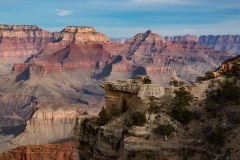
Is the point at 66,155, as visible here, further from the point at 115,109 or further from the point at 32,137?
the point at 32,137

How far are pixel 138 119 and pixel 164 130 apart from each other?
180cm

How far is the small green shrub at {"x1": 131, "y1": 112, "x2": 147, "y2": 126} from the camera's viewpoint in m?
21.5

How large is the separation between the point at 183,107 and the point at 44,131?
100970 millimetres

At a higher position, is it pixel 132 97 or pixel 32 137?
pixel 132 97

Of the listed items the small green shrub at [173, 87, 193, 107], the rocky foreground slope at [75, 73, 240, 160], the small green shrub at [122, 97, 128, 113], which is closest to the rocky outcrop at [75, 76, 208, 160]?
the rocky foreground slope at [75, 73, 240, 160]

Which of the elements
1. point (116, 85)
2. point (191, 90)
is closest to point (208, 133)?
point (191, 90)

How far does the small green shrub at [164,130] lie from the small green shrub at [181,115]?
1203mm

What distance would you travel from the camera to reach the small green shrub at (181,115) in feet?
71.3

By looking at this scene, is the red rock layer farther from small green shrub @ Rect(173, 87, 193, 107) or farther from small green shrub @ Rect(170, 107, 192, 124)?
small green shrub @ Rect(170, 107, 192, 124)

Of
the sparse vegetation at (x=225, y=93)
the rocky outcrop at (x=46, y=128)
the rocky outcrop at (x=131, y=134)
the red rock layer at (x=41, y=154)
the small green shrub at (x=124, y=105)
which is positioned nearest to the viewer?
the rocky outcrop at (x=131, y=134)

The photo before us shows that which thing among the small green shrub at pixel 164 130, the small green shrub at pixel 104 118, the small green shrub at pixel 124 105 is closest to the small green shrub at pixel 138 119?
the small green shrub at pixel 164 130

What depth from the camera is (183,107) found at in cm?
2266

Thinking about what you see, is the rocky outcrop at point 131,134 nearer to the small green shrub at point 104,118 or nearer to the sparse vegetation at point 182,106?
the small green shrub at point 104,118

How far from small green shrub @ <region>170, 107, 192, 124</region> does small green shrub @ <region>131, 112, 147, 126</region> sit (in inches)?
68.6
